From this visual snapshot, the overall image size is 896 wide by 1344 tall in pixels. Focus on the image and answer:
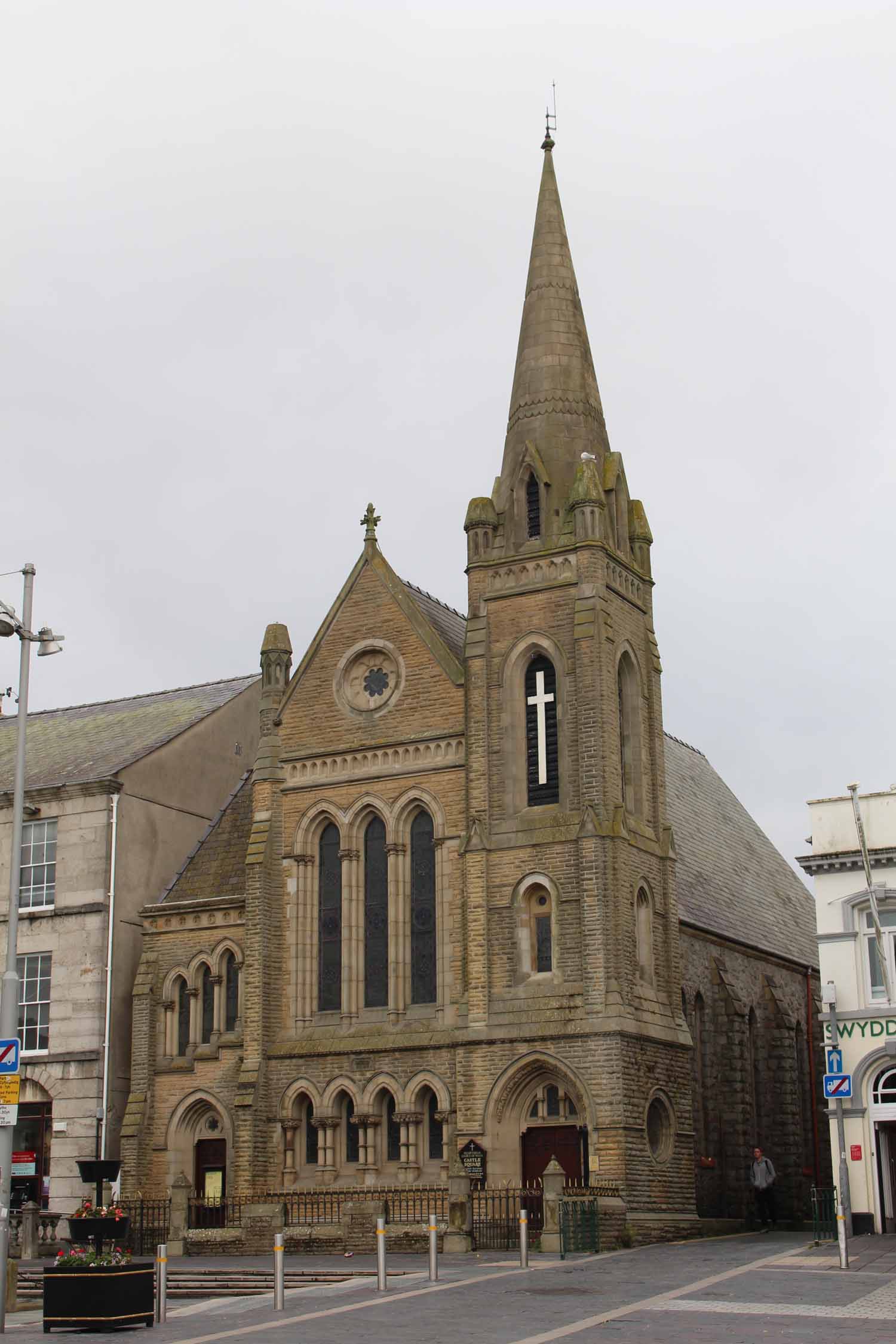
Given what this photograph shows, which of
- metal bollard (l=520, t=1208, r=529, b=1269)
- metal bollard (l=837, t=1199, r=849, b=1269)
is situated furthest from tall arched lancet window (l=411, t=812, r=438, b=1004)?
metal bollard (l=837, t=1199, r=849, b=1269)

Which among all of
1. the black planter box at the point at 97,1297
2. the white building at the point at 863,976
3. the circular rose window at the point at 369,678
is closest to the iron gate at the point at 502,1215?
the white building at the point at 863,976

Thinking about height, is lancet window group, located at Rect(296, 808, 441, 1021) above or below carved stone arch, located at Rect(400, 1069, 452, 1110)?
above

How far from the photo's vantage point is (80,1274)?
22.5 m

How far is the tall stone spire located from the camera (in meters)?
42.8

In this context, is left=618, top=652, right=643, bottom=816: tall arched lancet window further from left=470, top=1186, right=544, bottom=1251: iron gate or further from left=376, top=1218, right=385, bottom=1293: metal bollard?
left=376, top=1218, right=385, bottom=1293: metal bollard

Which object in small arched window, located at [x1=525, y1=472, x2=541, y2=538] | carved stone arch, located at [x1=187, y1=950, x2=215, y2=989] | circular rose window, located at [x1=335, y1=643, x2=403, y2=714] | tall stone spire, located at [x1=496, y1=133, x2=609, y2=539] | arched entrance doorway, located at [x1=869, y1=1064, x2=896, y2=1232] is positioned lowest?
arched entrance doorway, located at [x1=869, y1=1064, x2=896, y2=1232]

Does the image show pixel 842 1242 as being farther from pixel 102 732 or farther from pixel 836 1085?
pixel 102 732

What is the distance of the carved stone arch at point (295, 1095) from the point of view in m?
40.5

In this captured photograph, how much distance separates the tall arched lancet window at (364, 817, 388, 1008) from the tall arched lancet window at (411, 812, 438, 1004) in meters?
0.69

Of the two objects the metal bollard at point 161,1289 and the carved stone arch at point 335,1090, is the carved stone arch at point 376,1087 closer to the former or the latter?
the carved stone arch at point 335,1090

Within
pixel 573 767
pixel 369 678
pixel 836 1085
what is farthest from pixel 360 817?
pixel 836 1085

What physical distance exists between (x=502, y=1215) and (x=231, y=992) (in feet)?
36.3

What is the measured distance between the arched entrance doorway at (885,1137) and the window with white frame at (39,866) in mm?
22038

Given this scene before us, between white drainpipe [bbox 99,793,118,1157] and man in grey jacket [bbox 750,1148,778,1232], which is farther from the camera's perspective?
white drainpipe [bbox 99,793,118,1157]
